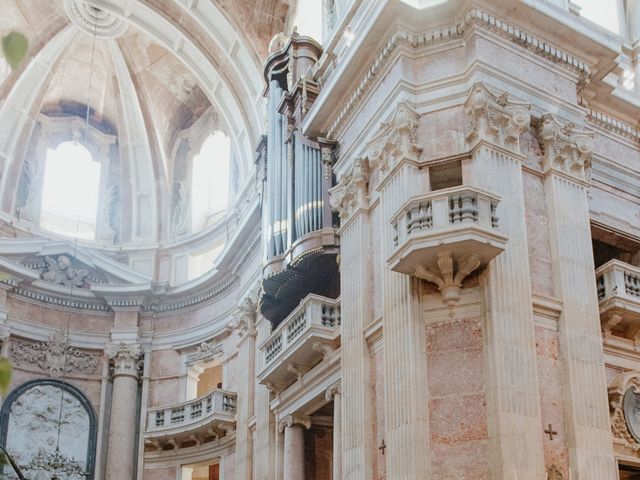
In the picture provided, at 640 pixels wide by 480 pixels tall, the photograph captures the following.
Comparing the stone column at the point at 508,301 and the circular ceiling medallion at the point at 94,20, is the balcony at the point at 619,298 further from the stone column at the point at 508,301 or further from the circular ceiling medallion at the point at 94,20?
the circular ceiling medallion at the point at 94,20

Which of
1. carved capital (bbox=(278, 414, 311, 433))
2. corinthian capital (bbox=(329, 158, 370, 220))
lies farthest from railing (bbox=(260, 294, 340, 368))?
corinthian capital (bbox=(329, 158, 370, 220))

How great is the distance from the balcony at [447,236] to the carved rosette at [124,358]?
1335 cm

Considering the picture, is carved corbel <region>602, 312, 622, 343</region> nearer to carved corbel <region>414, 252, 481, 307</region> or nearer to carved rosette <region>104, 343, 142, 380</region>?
Answer: carved corbel <region>414, 252, 481, 307</region>

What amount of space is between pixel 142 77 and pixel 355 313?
15432mm

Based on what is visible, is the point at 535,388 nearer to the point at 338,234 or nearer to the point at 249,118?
the point at 338,234

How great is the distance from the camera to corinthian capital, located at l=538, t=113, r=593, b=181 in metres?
14.5

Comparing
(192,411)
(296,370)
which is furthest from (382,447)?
(192,411)

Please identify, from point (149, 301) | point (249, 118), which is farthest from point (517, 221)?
point (149, 301)

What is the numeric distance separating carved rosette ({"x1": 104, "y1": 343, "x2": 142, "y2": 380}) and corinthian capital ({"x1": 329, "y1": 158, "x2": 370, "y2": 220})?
10.6 meters

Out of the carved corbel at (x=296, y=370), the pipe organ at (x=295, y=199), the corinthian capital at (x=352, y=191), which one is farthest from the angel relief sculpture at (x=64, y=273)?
the corinthian capital at (x=352, y=191)

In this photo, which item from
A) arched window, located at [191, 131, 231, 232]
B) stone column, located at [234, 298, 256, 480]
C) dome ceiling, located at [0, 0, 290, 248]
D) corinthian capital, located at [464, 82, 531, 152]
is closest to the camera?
corinthian capital, located at [464, 82, 531, 152]

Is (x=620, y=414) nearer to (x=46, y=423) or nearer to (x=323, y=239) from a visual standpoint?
(x=323, y=239)

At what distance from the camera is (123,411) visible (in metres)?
24.0

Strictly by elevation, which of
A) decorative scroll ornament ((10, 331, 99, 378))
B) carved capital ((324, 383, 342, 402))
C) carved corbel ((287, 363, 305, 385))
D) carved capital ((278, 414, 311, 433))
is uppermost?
decorative scroll ornament ((10, 331, 99, 378))
